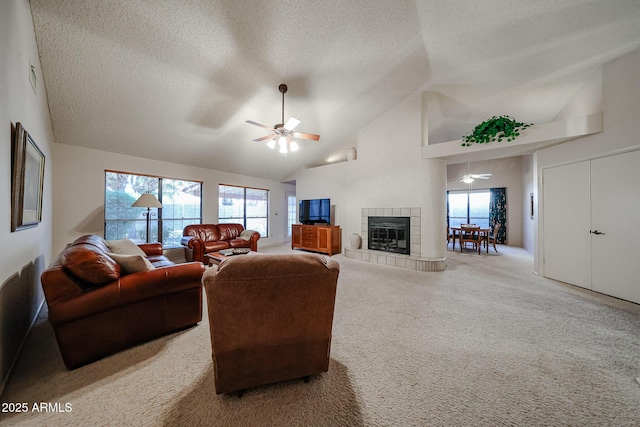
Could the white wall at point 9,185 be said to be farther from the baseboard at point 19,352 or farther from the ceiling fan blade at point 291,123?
the ceiling fan blade at point 291,123

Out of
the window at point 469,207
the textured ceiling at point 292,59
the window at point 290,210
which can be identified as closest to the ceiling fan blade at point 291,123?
the textured ceiling at point 292,59

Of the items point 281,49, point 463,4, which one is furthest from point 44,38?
point 463,4

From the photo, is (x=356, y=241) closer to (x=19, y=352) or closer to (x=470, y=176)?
(x=470, y=176)

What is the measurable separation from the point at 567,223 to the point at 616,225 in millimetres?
532

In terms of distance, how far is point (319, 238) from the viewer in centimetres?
586

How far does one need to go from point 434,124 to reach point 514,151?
88.4 inches

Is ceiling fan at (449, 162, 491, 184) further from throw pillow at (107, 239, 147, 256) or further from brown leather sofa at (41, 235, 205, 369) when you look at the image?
throw pillow at (107, 239, 147, 256)

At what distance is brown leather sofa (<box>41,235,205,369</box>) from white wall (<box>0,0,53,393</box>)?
0.28 metres

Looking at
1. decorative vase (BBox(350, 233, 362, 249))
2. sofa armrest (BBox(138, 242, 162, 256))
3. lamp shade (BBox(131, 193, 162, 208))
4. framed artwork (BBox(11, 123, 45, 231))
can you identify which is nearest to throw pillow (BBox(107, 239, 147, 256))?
sofa armrest (BBox(138, 242, 162, 256))

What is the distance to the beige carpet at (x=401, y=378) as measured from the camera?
4.00 feet

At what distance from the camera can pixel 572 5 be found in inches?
92.3

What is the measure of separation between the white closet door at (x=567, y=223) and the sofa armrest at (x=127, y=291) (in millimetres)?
5328

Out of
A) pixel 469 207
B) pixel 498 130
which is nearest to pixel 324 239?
pixel 498 130

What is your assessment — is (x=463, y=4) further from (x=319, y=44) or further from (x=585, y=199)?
(x=585, y=199)
